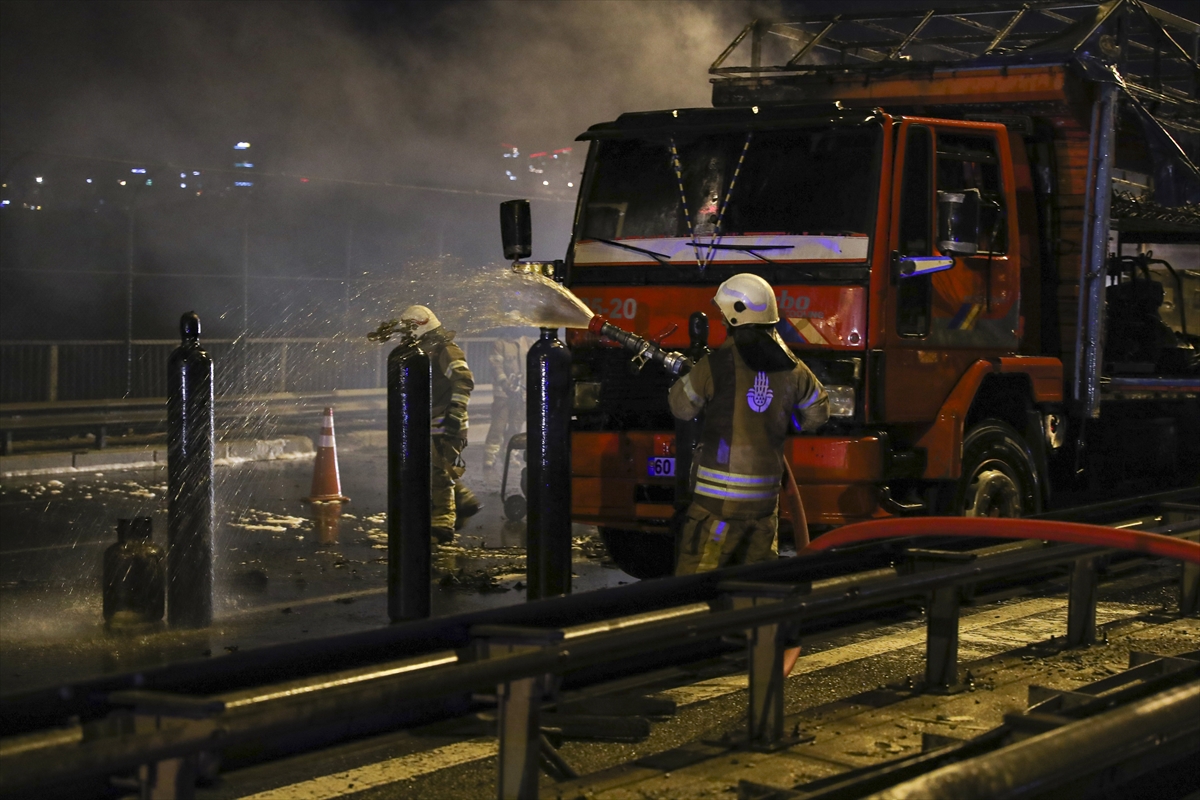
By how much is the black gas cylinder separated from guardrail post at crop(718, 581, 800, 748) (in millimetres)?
3686

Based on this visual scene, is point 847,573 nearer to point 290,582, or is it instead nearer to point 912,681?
point 912,681

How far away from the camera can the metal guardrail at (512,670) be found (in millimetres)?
2607

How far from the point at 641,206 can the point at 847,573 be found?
3432 millimetres

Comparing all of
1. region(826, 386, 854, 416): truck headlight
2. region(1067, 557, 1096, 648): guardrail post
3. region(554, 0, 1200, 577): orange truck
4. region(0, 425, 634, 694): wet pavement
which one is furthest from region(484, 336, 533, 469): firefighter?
region(1067, 557, 1096, 648): guardrail post

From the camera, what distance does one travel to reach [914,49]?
11.2m

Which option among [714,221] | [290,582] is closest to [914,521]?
[714,221]

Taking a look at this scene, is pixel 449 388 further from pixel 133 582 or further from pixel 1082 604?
pixel 1082 604

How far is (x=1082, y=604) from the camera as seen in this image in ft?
19.0

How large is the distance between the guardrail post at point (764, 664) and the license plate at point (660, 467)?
2909mm

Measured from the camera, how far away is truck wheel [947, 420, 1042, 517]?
25.1 feet

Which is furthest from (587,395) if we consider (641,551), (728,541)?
(728,541)

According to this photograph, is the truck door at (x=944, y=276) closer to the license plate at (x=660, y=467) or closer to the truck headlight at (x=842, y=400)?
the truck headlight at (x=842, y=400)

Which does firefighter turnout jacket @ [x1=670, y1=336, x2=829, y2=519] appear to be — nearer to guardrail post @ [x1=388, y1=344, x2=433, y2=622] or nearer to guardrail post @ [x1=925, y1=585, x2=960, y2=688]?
guardrail post @ [x1=925, y1=585, x2=960, y2=688]

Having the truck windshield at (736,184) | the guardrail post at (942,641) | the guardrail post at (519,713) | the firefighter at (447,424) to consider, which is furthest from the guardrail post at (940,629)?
the firefighter at (447,424)
